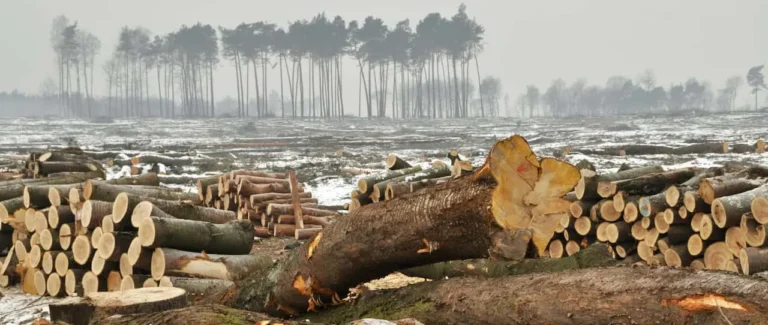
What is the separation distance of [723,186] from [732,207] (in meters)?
0.57

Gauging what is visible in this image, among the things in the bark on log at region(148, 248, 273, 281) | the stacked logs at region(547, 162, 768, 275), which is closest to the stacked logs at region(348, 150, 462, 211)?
the stacked logs at region(547, 162, 768, 275)

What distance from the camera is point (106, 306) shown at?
4930 mm

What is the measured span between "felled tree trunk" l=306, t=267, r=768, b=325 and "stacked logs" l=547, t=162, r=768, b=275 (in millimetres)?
3540

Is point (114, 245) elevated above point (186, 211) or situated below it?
below

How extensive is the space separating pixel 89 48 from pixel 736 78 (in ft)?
349

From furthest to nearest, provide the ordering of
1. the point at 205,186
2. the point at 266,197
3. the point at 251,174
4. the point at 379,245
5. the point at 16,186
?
the point at 251,174, the point at 205,186, the point at 266,197, the point at 16,186, the point at 379,245

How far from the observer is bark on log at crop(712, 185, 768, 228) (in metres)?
7.48

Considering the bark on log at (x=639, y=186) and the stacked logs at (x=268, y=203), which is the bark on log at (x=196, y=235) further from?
the bark on log at (x=639, y=186)

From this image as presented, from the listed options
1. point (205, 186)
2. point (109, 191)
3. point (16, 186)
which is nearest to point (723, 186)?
point (109, 191)

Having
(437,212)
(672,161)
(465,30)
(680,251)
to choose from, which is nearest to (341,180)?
(672,161)

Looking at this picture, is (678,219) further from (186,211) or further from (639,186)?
(186,211)

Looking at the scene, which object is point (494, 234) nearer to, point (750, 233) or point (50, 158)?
point (750, 233)

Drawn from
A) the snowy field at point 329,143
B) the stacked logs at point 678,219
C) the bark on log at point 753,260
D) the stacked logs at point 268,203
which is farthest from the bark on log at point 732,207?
the snowy field at point 329,143

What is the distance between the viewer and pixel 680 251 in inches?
323
